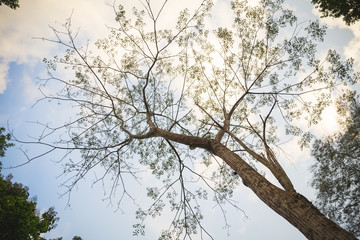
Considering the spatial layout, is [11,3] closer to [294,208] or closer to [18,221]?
[18,221]

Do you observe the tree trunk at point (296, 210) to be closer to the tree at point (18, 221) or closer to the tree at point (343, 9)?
the tree at point (18, 221)

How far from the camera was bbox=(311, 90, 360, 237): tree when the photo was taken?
34.8 feet

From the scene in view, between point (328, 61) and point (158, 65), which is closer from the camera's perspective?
point (328, 61)

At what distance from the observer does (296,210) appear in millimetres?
2236

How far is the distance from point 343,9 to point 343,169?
9172 millimetres

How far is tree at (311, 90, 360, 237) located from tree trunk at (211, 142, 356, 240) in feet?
37.1

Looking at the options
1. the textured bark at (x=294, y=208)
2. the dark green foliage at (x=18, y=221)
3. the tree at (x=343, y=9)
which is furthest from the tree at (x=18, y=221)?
the tree at (x=343, y=9)

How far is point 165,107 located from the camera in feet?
27.8

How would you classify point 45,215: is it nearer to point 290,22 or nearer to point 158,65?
point 158,65

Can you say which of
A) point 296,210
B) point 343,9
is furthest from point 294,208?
point 343,9

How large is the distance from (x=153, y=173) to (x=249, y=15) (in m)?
8.00

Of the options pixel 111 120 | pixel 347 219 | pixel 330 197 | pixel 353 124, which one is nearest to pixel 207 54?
pixel 111 120

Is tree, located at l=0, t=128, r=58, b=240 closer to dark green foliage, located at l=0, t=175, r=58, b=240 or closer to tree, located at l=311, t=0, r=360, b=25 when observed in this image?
dark green foliage, located at l=0, t=175, r=58, b=240

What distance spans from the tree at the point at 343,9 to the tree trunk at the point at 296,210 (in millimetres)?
8291
